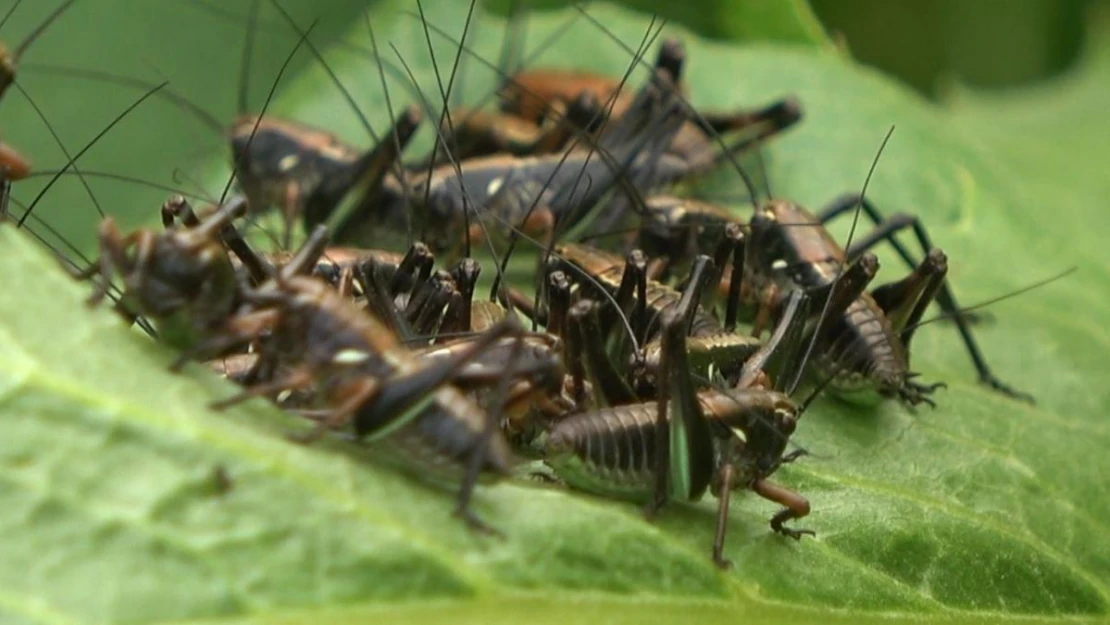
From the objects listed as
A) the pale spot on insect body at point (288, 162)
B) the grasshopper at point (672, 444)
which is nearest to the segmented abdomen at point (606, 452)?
the grasshopper at point (672, 444)

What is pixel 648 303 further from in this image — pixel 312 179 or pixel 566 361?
pixel 312 179

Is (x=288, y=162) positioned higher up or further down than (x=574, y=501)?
higher up

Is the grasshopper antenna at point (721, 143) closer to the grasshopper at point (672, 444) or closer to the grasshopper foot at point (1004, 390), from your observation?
the grasshopper foot at point (1004, 390)

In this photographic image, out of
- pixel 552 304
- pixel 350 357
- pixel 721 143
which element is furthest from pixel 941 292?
pixel 350 357

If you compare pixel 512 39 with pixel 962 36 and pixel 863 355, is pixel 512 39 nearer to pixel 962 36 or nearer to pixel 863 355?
pixel 863 355

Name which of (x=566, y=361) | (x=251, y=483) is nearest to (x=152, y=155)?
(x=566, y=361)

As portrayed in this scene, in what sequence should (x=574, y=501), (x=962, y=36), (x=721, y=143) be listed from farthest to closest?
(x=962, y=36) < (x=721, y=143) < (x=574, y=501)
